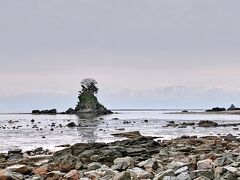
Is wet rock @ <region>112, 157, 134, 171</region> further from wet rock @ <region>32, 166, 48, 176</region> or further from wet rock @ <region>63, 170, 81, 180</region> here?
wet rock @ <region>32, 166, 48, 176</region>

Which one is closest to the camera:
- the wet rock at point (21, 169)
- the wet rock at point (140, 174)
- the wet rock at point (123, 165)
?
the wet rock at point (140, 174)

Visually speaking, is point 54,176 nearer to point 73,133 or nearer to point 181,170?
point 181,170

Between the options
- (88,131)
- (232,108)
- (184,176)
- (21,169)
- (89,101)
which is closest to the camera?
(184,176)

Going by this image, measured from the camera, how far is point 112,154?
21.8m

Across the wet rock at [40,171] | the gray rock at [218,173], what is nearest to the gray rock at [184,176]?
the gray rock at [218,173]

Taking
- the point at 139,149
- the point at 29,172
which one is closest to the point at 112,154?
the point at 139,149

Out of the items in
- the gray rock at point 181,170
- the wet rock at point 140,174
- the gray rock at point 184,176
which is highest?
the gray rock at point 181,170

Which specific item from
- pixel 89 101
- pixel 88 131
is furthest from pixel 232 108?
pixel 88 131

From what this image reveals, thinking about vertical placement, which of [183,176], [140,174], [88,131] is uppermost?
[88,131]

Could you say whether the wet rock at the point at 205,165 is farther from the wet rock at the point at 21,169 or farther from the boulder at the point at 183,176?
the wet rock at the point at 21,169

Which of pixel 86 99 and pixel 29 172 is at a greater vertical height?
pixel 86 99

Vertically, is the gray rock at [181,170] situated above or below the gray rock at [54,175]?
above

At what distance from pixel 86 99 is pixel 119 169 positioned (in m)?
129

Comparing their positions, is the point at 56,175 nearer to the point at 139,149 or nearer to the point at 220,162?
the point at 220,162
